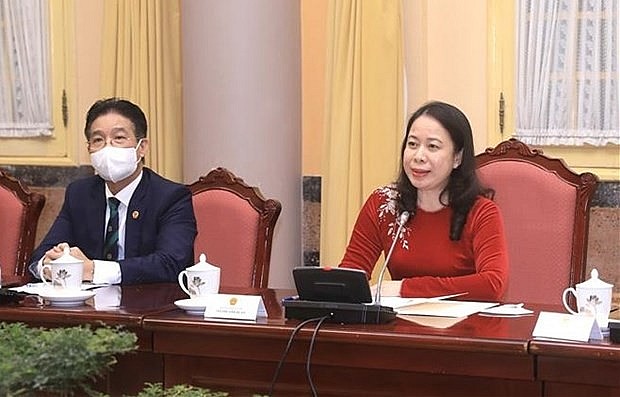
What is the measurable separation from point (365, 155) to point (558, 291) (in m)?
1.44

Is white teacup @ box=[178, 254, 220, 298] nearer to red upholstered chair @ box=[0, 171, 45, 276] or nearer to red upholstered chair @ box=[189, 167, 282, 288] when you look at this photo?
red upholstered chair @ box=[189, 167, 282, 288]

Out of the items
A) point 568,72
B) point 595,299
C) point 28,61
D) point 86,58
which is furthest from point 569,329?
point 28,61

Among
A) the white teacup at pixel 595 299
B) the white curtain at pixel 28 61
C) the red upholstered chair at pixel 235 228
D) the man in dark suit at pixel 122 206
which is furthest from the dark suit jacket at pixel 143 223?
the white curtain at pixel 28 61

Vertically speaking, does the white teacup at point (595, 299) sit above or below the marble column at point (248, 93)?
below

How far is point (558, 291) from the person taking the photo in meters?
3.37

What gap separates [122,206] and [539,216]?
1260 mm

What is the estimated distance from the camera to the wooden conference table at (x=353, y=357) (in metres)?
2.27

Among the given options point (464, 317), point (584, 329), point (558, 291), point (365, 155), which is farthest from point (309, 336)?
point (365, 155)

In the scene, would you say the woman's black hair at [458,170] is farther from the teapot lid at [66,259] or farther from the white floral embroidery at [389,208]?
the teapot lid at [66,259]

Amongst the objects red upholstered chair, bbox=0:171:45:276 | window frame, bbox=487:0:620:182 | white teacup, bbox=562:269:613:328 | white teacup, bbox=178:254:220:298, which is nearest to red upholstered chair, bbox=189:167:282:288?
red upholstered chair, bbox=0:171:45:276

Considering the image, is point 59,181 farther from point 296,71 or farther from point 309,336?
point 309,336

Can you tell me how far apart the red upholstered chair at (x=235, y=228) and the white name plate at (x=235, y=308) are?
35.2 inches

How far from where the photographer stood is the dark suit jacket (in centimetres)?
342

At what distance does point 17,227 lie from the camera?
387 cm
